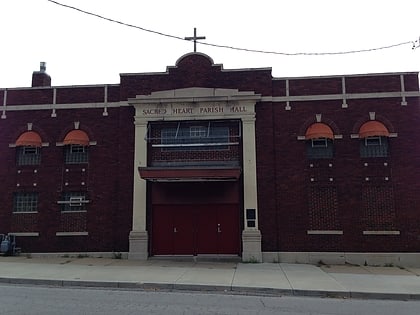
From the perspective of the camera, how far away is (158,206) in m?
18.7

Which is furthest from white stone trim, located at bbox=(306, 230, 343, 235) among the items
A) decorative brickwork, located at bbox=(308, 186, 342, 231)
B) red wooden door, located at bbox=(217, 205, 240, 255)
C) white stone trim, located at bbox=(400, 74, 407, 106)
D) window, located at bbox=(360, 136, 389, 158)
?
white stone trim, located at bbox=(400, 74, 407, 106)

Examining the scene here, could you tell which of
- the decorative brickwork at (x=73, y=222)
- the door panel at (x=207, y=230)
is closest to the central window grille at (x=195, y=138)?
the door panel at (x=207, y=230)

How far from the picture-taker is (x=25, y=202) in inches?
762

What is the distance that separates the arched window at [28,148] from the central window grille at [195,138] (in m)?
4.99

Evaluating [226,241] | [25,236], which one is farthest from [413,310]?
[25,236]

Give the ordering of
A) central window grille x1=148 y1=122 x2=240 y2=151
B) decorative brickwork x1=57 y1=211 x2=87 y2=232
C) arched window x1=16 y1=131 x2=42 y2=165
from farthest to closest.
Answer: arched window x1=16 y1=131 x2=42 y2=165, decorative brickwork x1=57 y1=211 x2=87 y2=232, central window grille x1=148 y1=122 x2=240 y2=151

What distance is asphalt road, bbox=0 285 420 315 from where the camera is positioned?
899cm

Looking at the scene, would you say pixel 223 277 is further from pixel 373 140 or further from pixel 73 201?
pixel 373 140

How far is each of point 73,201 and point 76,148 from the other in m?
2.30

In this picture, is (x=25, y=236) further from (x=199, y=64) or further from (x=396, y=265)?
(x=396, y=265)

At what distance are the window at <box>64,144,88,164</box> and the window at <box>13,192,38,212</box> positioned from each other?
6.84 ft

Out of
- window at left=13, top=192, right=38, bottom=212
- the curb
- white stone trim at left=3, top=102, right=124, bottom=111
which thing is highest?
white stone trim at left=3, top=102, right=124, bottom=111

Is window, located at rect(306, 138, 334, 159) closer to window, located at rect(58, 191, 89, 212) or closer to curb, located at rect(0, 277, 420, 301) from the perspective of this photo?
curb, located at rect(0, 277, 420, 301)

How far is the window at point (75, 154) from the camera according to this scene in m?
19.4
